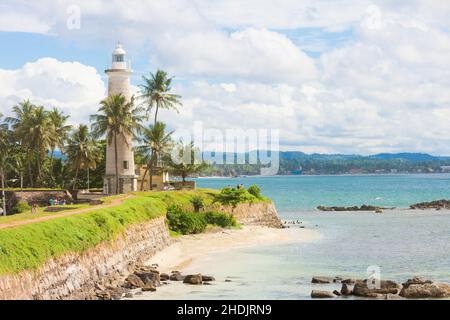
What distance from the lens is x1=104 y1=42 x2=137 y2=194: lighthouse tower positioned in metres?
53.7

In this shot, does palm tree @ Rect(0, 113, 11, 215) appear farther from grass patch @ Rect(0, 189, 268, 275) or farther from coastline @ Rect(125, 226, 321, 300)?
grass patch @ Rect(0, 189, 268, 275)

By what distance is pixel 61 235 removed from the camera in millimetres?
24859

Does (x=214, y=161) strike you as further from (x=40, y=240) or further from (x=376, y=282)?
(x=40, y=240)

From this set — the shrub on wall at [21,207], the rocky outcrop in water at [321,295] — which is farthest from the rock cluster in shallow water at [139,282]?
the shrub on wall at [21,207]

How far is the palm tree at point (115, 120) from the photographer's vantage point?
53156 mm

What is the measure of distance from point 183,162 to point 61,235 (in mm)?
34569

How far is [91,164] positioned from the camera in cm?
6166

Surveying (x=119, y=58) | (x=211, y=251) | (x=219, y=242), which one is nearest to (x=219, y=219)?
(x=219, y=242)

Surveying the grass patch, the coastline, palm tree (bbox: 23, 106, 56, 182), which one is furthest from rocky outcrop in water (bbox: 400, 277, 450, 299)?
palm tree (bbox: 23, 106, 56, 182)

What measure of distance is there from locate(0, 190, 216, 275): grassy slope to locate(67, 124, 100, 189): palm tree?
2275cm

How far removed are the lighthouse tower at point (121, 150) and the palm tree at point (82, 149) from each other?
22.0ft

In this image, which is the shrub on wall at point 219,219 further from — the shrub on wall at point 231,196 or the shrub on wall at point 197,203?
the shrub on wall at point 231,196

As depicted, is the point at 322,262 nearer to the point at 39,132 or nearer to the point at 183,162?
the point at 183,162
